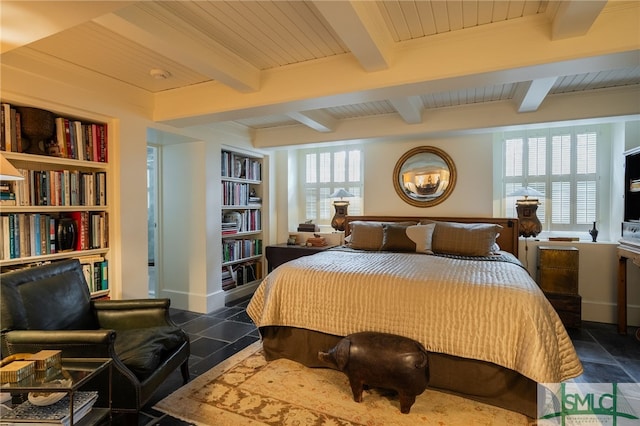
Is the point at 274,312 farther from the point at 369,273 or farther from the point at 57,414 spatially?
the point at 57,414

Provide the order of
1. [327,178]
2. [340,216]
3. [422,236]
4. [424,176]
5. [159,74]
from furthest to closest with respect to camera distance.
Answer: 1. [327,178]
2. [340,216]
3. [424,176]
4. [422,236]
5. [159,74]

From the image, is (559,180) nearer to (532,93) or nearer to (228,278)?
(532,93)

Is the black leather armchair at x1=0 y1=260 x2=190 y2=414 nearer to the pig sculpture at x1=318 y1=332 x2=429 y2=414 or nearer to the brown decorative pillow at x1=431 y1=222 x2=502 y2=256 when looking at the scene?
the pig sculpture at x1=318 y1=332 x2=429 y2=414

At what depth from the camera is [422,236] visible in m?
3.54

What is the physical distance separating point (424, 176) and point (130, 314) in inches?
142

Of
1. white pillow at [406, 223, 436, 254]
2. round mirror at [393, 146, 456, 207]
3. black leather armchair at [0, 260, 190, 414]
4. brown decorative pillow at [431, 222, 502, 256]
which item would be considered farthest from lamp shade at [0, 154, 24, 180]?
round mirror at [393, 146, 456, 207]

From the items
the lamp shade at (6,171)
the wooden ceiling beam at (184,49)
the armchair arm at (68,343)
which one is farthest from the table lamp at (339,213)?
the lamp shade at (6,171)

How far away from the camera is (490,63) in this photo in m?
2.07

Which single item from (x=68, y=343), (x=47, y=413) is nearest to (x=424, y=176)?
(x=68, y=343)

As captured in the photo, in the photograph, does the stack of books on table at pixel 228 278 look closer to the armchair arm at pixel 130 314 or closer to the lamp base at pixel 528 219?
the armchair arm at pixel 130 314

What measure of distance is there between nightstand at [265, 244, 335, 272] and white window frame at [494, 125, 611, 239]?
8.25 feet

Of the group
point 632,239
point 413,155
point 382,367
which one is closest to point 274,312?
point 382,367

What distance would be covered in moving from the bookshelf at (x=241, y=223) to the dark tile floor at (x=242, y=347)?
0.72 metres

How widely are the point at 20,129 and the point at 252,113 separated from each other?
174 centimetres
